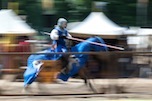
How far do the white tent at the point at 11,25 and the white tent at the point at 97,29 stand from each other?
1.19 meters

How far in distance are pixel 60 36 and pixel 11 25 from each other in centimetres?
238

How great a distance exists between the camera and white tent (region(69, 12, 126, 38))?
12.4 meters

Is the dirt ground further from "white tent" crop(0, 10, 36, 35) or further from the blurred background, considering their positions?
"white tent" crop(0, 10, 36, 35)

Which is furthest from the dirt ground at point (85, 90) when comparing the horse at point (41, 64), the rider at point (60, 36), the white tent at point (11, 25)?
the white tent at point (11, 25)

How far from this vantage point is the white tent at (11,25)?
1232cm

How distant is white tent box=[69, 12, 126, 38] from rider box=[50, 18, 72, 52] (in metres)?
1.82

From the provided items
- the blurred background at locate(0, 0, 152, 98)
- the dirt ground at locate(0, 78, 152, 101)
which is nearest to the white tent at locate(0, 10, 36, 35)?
the blurred background at locate(0, 0, 152, 98)

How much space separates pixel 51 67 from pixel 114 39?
10.2 ft

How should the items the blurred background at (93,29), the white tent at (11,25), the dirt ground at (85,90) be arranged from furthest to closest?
Result: the white tent at (11,25) → the blurred background at (93,29) → the dirt ground at (85,90)

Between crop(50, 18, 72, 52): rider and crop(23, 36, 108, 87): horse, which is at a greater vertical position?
crop(50, 18, 72, 52): rider

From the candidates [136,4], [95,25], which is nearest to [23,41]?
[95,25]

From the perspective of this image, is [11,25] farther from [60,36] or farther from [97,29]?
[60,36]

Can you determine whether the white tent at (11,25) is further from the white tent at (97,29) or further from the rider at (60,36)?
the rider at (60,36)

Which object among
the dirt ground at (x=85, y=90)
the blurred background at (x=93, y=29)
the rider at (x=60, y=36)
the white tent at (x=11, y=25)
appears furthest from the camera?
the white tent at (x=11, y=25)
